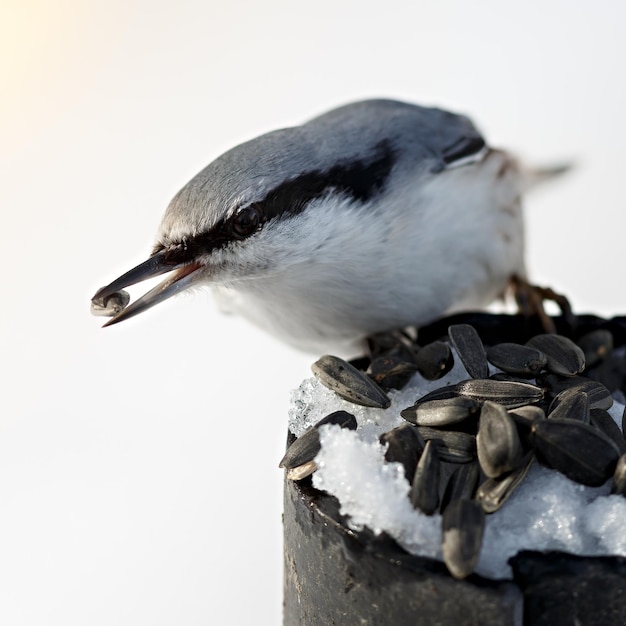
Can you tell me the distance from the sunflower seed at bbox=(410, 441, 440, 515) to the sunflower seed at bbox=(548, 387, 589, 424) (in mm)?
159

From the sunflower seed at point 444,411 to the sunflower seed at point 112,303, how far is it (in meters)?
0.43

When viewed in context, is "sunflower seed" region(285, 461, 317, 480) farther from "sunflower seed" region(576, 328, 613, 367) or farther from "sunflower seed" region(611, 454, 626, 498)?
"sunflower seed" region(576, 328, 613, 367)

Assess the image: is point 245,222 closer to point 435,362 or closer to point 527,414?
point 435,362

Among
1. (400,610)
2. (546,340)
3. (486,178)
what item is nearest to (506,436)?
(400,610)

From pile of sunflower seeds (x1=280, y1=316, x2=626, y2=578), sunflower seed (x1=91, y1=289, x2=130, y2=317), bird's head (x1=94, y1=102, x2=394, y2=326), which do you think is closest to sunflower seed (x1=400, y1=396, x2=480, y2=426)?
pile of sunflower seeds (x1=280, y1=316, x2=626, y2=578)

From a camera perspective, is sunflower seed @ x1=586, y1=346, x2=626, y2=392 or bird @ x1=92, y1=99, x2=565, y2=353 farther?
sunflower seed @ x1=586, y1=346, x2=626, y2=392

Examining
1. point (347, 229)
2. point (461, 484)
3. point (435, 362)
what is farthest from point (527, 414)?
point (347, 229)

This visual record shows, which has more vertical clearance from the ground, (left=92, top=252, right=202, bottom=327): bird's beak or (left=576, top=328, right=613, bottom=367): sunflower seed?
(left=92, top=252, right=202, bottom=327): bird's beak

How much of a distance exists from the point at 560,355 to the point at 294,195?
16.5 inches

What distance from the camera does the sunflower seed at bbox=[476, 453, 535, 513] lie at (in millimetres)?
784

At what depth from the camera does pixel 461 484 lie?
0.82m

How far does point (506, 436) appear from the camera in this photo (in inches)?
32.0

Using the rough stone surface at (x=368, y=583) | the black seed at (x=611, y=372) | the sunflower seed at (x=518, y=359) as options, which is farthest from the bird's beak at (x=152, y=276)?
the black seed at (x=611, y=372)

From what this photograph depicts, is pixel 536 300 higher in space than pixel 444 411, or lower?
lower
